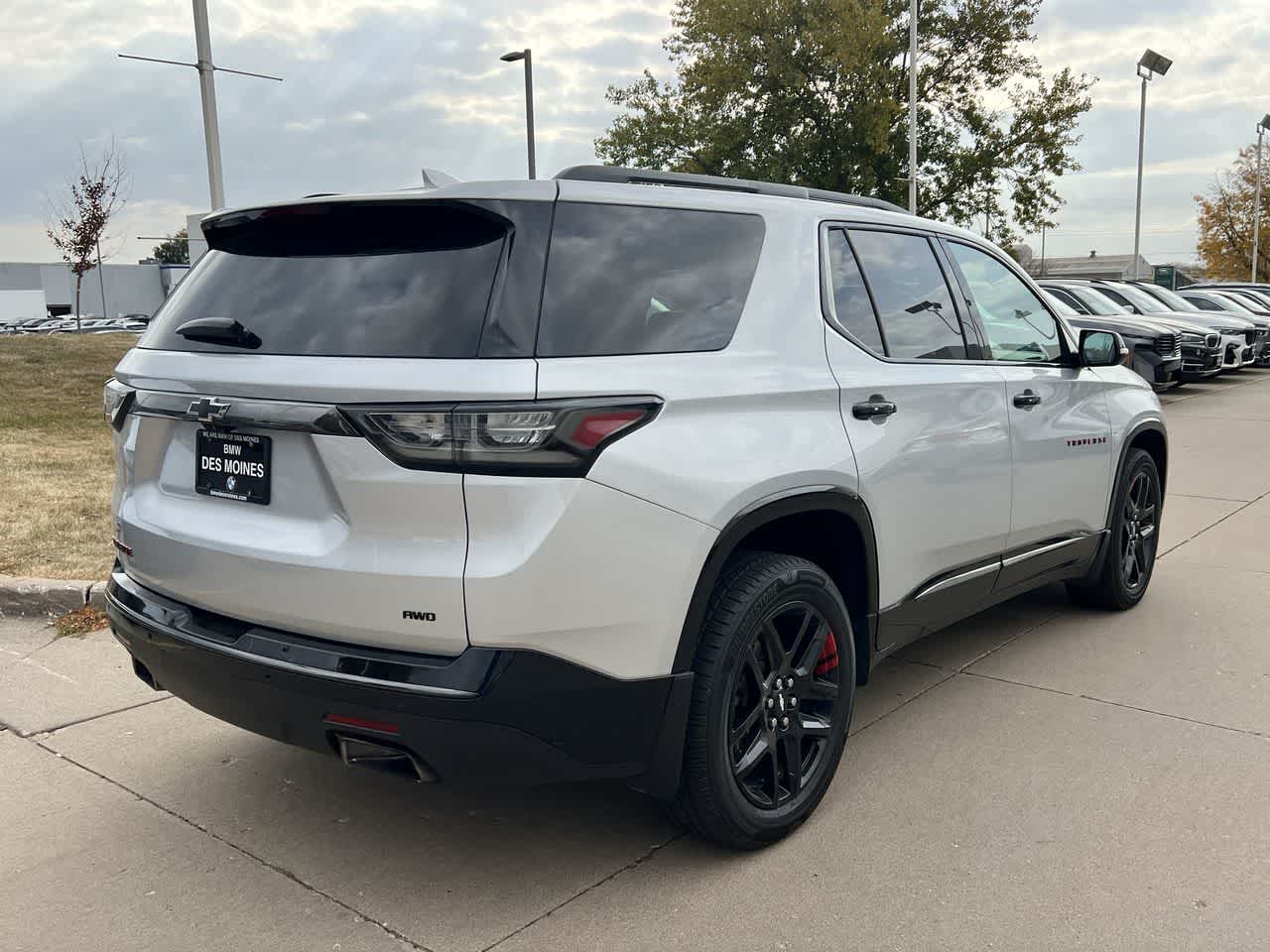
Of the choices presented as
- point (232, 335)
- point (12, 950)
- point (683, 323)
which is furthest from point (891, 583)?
point (12, 950)

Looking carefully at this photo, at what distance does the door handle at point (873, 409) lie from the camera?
342cm

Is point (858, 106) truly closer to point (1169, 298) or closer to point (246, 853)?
point (1169, 298)

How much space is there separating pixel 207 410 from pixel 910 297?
232 centimetres

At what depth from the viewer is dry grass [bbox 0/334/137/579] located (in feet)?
20.6

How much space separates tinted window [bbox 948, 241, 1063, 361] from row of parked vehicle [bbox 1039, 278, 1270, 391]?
10192mm

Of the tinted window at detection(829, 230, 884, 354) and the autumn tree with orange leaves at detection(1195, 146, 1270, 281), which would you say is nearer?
the tinted window at detection(829, 230, 884, 354)

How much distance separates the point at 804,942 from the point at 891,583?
49.4 inches

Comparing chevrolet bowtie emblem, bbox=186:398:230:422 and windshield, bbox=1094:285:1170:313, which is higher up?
chevrolet bowtie emblem, bbox=186:398:230:422

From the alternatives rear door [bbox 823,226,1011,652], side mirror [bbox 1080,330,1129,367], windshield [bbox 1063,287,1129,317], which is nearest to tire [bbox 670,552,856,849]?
rear door [bbox 823,226,1011,652]

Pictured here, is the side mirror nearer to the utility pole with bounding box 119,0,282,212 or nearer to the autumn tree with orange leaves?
the utility pole with bounding box 119,0,282,212

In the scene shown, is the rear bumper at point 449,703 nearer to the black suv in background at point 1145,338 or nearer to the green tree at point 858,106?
the black suv in background at point 1145,338

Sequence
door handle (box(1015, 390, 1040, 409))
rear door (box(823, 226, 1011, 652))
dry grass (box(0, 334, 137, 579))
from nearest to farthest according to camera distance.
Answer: rear door (box(823, 226, 1011, 652)) → door handle (box(1015, 390, 1040, 409)) → dry grass (box(0, 334, 137, 579))

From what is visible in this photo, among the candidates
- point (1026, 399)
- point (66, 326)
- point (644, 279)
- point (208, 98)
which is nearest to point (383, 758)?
point (644, 279)

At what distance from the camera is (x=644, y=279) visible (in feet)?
9.55
